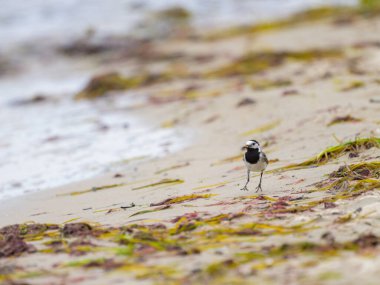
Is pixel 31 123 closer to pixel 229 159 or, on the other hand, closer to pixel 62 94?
pixel 62 94

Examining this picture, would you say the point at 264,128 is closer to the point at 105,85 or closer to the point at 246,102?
the point at 246,102

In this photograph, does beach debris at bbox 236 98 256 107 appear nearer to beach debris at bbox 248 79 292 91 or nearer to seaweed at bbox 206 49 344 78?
beach debris at bbox 248 79 292 91

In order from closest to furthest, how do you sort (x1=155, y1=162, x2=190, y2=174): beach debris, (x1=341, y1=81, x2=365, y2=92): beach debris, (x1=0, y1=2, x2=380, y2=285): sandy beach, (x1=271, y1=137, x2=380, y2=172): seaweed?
(x1=0, y1=2, x2=380, y2=285): sandy beach → (x1=271, y1=137, x2=380, y2=172): seaweed → (x1=155, y1=162, x2=190, y2=174): beach debris → (x1=341, y1=81, x2=365, y2=92): beach debris

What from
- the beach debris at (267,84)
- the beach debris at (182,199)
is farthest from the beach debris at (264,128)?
the beach debris at (182,199)

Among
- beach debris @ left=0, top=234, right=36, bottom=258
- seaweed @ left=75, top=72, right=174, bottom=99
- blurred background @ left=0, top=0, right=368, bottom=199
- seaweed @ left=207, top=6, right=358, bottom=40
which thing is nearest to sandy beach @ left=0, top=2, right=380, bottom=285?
beach debris @ left=0, top=234, right=36, bottom=258

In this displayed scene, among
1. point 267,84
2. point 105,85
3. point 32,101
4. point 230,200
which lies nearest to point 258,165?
point 230,200

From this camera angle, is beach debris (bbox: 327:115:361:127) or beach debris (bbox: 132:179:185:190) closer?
beach debris (bbox: 132:179:185:190)
